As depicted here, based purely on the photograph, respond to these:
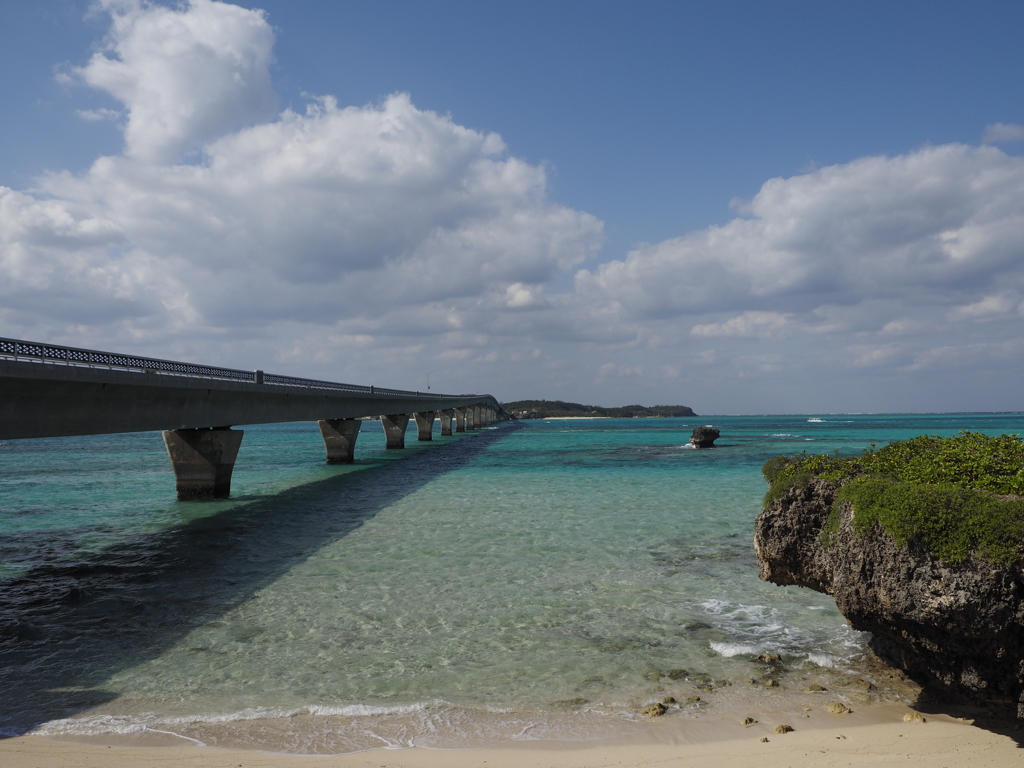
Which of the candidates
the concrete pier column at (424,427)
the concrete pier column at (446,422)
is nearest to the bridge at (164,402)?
the concrete pier column at (424,427)

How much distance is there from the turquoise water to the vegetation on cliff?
2.76 metres

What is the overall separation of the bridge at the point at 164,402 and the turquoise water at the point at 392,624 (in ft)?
13.0

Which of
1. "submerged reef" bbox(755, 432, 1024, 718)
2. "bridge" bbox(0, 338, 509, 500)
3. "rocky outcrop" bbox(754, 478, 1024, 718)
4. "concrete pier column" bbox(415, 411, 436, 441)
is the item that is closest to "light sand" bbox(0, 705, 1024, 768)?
"rocky outcrop" bbox(754, 478, 1024, 718)

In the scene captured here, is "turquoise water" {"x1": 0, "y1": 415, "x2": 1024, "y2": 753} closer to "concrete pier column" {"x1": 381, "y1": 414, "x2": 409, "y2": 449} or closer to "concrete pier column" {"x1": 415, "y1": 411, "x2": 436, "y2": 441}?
"concrete pier column" {"x1": 381, "y1": 414, "x2": 409, "y2": 449}

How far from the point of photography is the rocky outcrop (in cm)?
583

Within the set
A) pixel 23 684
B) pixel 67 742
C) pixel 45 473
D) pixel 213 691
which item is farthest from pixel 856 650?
pixel 45 473

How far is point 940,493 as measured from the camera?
631cm

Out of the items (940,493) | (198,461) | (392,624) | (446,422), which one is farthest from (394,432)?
(940,493)

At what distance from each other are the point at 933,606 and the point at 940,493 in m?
1.14

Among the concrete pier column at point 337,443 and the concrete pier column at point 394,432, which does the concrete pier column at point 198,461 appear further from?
the concrete pier column at point 394,432

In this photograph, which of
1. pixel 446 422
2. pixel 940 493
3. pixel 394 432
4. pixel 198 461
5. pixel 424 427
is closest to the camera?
pixel 940 493

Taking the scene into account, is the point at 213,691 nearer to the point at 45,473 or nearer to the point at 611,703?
the point at 611,703

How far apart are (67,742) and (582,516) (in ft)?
56.3

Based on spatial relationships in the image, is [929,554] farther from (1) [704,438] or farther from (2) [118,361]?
(1) [704,438]
